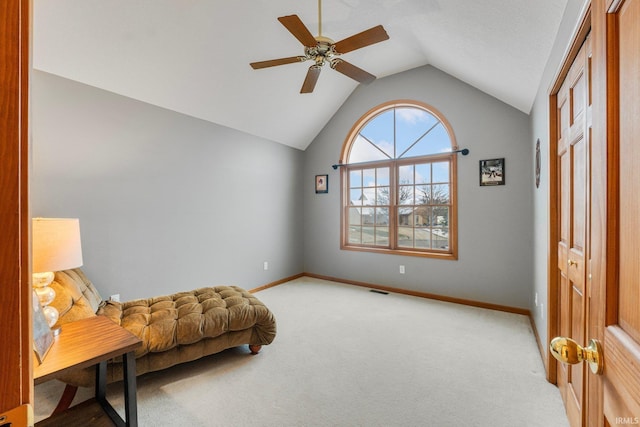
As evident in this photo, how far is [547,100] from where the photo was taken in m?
2.12

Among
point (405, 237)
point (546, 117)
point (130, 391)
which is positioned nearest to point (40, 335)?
point (130, 391)

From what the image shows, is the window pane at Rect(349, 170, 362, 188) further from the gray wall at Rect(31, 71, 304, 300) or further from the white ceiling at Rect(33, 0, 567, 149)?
the white ceiling at Rect(33, 0, 567, 149)

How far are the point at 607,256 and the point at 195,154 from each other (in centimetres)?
375

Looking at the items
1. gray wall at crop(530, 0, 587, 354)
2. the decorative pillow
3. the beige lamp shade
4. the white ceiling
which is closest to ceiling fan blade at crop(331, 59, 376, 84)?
the white ceiling

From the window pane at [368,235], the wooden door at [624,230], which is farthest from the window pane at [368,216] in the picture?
the wooden door at [624,230]

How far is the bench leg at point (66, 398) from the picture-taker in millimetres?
1804

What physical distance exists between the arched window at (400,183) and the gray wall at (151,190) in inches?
51.1

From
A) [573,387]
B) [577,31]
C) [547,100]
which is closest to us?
[577,31]

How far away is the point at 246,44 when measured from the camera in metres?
2.93

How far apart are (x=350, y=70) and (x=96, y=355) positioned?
2.61 metres

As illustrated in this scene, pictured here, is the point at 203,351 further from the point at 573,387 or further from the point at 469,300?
the point at 469,300

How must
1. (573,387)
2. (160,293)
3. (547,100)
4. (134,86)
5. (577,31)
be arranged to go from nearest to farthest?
1. (577,31)
2. (573,387)
3. (547,100)
4. (134,86)
5. (160,293)

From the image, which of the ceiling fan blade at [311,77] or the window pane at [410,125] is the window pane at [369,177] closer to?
the window pane at [410,125]

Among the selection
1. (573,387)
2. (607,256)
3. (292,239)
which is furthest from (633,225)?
(292,239)
